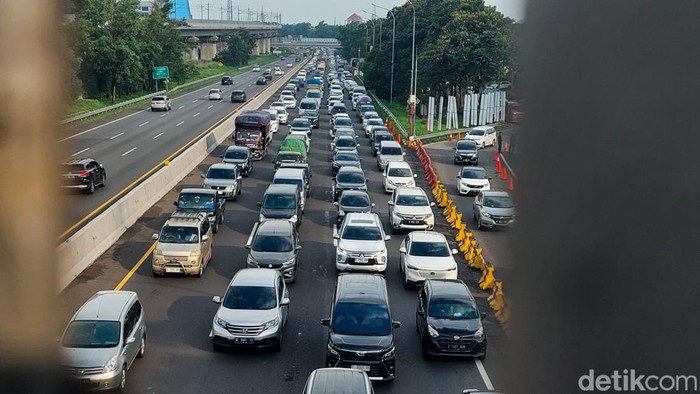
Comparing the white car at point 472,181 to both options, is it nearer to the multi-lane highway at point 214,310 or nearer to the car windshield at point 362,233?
the multi-lane highway at point 214,310

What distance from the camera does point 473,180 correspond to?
26875 mm

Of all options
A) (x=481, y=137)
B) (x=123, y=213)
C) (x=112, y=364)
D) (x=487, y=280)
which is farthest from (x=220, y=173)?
(x=481, y=137)

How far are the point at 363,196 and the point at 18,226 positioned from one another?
2011 centimetres

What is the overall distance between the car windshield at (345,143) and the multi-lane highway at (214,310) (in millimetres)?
8894

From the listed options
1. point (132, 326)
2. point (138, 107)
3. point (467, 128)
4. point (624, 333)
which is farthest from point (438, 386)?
point (138, 107)

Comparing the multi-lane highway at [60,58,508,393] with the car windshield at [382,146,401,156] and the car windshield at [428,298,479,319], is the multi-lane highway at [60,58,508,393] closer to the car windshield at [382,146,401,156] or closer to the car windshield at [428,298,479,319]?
the car windshield at [428,298,479,319]

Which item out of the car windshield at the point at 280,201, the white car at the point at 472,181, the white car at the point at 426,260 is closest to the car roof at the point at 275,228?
the white car at the point at 426,260

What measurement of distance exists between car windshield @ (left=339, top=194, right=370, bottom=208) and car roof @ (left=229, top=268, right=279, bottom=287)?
802 centimetres

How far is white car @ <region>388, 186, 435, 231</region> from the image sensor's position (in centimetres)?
2094

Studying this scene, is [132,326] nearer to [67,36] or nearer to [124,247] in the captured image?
[124,247]

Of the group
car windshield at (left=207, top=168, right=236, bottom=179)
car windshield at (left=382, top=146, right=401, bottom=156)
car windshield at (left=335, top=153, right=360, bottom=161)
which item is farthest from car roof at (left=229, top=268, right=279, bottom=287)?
car windshield at (left=382, top=146, right=401, bottom=156)

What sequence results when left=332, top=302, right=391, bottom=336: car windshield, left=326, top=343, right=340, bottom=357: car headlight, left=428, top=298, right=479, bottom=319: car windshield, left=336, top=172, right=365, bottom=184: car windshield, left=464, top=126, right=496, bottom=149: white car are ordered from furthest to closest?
left=464, top=126, right=496, bottom=149: white car, left=336, top=172, right=365, bottom=184: car windshield, left=428, top=298, right=479, bottom=319: car windshield, left=332, top=302, right=391, bottom=336: car windshield, left=326, top=343, right=340, bottom=357: car headlight

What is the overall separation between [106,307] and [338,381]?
3.88 meters

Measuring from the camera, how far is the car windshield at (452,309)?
12.4 metres
